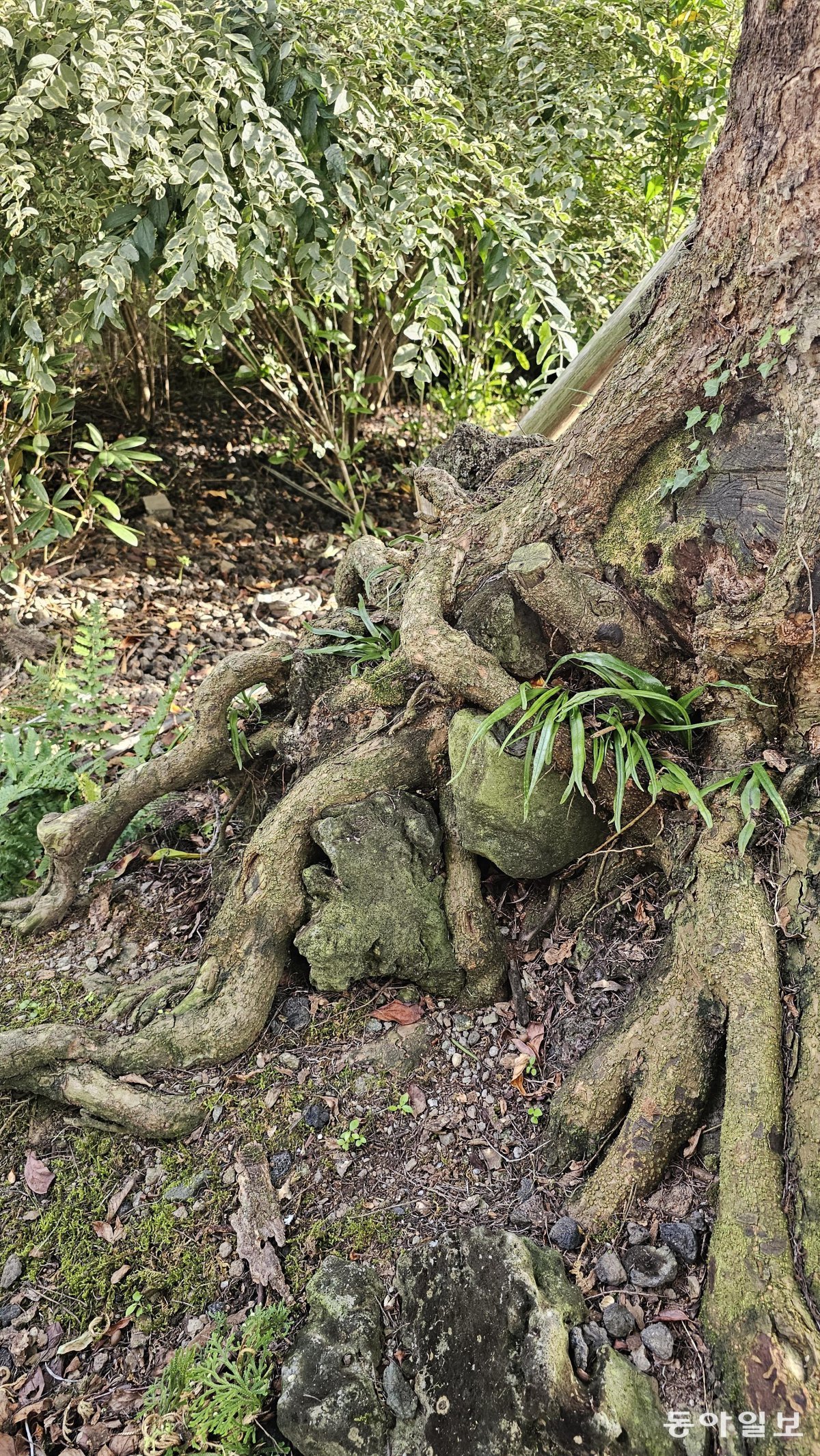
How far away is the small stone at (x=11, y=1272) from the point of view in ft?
7.35

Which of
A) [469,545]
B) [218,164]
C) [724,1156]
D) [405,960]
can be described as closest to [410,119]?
[218,164]

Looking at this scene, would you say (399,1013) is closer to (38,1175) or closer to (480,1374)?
(480,1374)

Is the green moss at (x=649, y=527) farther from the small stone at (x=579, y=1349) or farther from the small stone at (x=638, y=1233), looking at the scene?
the small stone at (x=579, y=1349)

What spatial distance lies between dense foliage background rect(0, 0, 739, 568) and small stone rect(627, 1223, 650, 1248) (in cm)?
311

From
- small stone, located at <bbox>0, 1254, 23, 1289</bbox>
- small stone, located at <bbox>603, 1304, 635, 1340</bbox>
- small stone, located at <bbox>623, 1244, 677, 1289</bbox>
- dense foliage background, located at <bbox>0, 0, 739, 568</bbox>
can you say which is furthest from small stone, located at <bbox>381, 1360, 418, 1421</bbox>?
dense foliage background, located at <bbox>0, 0, 739, 568</bbox>

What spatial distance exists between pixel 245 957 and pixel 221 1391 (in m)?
1.07

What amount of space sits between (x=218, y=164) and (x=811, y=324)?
2050 mm

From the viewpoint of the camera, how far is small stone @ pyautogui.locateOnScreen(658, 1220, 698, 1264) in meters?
1.88

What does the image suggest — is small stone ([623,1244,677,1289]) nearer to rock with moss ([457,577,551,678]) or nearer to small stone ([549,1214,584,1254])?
small stone ([549,1214,584,1254])

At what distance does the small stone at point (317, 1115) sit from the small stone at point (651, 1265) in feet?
2.79

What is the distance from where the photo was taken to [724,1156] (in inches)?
73.5

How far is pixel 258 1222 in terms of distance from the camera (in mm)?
2178

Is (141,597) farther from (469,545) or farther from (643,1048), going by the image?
(643,1048)

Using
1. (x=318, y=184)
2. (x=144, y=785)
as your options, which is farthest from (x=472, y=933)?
(x=318, y=184)
